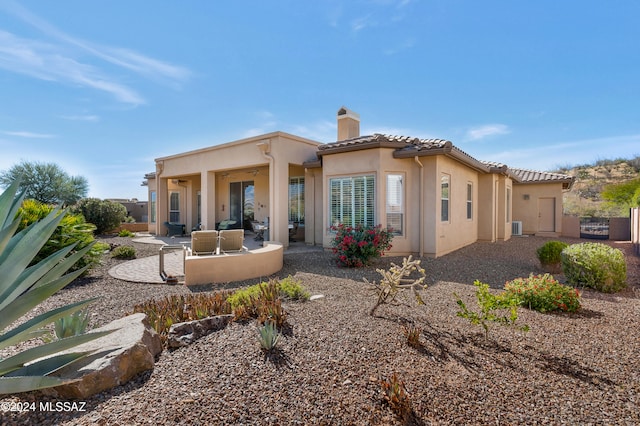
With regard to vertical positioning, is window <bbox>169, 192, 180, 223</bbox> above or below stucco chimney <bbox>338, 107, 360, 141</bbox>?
below

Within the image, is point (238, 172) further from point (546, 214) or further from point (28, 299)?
point (546, 214)

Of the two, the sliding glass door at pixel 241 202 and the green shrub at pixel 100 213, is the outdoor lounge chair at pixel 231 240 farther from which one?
the green shrub at pixel 100 213

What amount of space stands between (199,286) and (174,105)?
9.50 meters

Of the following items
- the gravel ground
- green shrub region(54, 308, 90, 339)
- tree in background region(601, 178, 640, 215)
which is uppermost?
tree in background region(601, 178, 640, 215)

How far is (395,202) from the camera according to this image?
11039 mm

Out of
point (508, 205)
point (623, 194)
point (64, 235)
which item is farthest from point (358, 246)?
point (623, 194)

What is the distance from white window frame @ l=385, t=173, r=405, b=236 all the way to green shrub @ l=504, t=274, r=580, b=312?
216 inches

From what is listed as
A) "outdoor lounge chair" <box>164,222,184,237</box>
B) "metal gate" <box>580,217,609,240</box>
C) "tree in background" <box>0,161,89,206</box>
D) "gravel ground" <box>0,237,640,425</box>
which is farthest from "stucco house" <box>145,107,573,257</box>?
"tree in background" <box>0,161,89,206</box>

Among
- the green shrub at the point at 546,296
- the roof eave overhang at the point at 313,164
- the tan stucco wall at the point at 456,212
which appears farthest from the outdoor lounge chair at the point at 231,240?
the tan stucco wall at the point at 456,212

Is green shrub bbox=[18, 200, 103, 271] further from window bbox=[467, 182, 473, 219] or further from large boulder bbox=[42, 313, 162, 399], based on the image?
window bbox=[467, 182, 473, 219]

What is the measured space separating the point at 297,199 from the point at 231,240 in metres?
6.78

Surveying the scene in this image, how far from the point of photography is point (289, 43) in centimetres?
1112

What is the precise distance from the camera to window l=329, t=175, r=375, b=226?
11047mm

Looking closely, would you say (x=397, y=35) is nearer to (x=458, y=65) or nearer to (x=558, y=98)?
(x=458, y=65)
